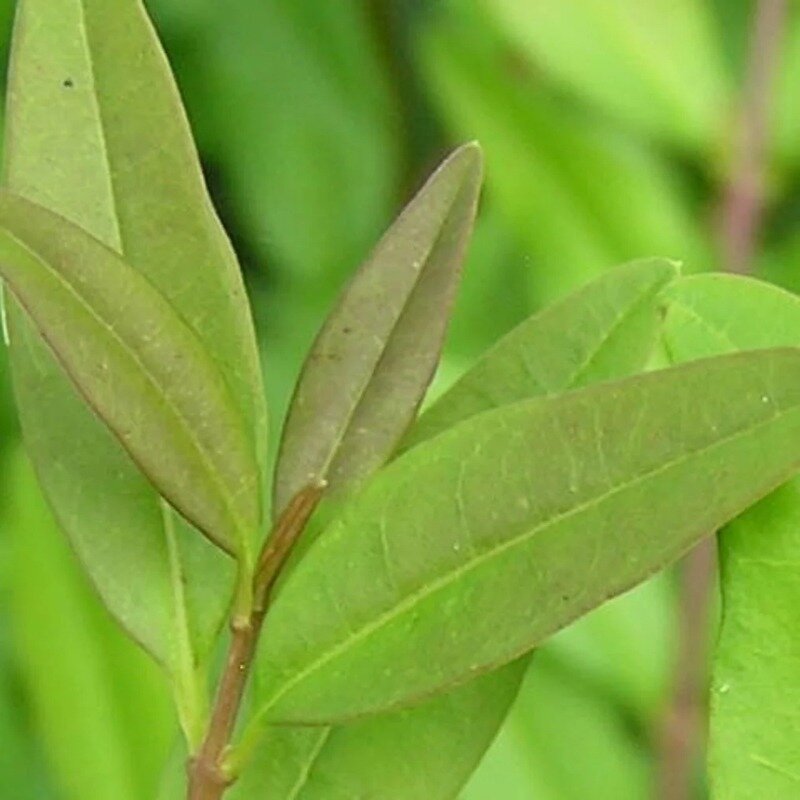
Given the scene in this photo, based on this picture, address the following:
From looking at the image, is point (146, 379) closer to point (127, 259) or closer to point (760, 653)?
point (127, 259)

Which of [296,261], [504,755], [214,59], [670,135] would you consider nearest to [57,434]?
[504,755]

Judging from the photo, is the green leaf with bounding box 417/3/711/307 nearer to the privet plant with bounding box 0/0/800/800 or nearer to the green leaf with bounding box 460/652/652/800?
the green leaf with bounding box 460/652/652/800

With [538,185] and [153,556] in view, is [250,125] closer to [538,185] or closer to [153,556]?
[538,185]

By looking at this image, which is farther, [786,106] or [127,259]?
[786,106]

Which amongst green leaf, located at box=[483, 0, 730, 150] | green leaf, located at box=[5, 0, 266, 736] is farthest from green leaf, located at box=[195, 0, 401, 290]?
green leaf, located at box=[5, 0, 266, 736]

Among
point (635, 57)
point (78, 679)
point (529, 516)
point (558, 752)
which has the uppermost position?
point (529, 516)

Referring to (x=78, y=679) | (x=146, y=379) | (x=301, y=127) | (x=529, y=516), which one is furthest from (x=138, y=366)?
(x=301, y=127)
